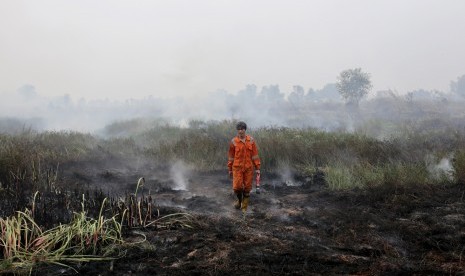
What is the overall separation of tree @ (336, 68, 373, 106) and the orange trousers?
35.1 metres

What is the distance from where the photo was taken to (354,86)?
39.7m

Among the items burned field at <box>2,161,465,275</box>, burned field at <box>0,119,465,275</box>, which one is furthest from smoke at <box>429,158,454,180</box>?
burned field at <box>2,161,465,275</box>

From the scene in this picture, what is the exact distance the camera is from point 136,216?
5203 mm

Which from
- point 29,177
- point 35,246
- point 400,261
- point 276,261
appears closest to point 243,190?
point 276,261

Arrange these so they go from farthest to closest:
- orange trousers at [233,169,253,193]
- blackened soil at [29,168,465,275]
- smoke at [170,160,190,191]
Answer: smoke at [170,160,190,191], orange trousers at [233,169,253,193], blackened soil at [29,168,465,275]

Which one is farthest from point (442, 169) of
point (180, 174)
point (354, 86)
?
point (354, 86)

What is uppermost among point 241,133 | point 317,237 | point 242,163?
point 241,133

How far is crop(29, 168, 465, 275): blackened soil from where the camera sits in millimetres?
3857

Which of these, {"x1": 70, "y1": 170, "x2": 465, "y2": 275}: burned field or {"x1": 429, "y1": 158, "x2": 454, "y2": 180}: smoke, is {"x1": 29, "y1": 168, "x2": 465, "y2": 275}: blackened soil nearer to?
{"x1": 70, "y1": 170, "x2": 465, "y2": 275}: burned field

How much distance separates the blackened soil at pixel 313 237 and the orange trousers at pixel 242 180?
0.45 m

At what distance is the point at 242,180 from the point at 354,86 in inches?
1433

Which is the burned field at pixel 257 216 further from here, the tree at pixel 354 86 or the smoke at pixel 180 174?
the tree at pixel 354 86

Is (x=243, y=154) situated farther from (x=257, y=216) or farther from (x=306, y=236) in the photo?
(x=306, y=236)

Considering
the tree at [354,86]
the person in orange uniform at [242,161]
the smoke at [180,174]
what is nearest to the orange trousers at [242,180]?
the person in orange uniform at [242,161]
